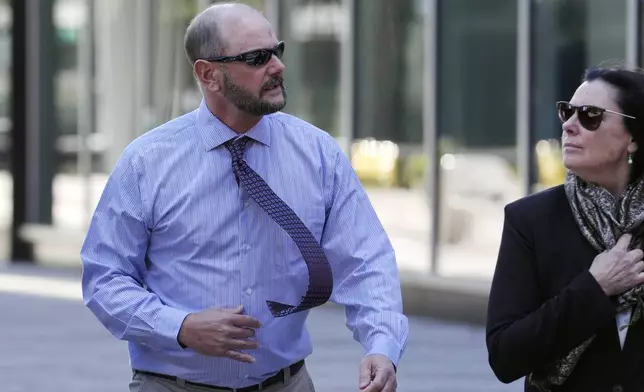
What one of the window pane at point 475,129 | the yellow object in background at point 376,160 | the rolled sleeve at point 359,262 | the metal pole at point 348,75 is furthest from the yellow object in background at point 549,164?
the rolled sleeve at point 359,262

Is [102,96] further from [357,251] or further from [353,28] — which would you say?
[357,251]

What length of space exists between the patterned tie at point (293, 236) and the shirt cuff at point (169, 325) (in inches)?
9.6

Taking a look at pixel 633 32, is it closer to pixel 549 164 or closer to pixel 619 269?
pixel 549 164

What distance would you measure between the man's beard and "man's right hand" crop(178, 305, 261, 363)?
0.51 m

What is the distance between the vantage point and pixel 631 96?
3.61 m

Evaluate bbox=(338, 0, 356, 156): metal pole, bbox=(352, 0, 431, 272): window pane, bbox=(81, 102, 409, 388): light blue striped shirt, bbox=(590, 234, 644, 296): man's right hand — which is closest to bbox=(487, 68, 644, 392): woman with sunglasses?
bbox=(590, 234, 644, 296): man's right hand

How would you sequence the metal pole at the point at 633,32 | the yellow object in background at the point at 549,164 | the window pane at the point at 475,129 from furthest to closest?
the window pane at the point at 475,129
the yellow object in background at the point at 549,164
the metal pole at the point at 633,32

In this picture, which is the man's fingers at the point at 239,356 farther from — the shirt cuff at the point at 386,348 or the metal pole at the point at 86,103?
the metal pole at the point at 86,103

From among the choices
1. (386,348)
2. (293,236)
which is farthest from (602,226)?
(293,236)

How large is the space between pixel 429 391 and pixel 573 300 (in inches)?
207

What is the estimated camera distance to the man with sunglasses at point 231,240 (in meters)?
3.75

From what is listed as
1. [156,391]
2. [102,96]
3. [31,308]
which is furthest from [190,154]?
[102,96]

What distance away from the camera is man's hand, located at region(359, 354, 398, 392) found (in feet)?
11.8

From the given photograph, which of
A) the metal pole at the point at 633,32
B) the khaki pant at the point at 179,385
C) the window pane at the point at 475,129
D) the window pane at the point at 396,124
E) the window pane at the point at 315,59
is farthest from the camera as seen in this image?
the window pane at the point at 315,59
